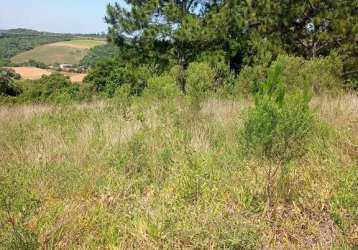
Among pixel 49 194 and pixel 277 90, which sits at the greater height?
pixel 277 90

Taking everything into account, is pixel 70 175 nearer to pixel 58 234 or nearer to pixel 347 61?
pixel 58 234

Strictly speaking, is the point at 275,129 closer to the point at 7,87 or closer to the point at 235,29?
the point at 235,29

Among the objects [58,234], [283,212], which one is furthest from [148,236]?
[283,212]

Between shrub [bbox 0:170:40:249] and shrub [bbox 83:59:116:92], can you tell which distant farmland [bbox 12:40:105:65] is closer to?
shrub [bbox 83:59:116:92]

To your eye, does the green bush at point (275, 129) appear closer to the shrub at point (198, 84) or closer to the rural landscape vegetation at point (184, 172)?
the rural landscape vegetation at point (184, 172)

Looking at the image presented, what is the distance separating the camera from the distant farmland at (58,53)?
7775cm

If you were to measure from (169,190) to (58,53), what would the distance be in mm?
83163

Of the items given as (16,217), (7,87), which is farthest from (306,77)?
(7,87)

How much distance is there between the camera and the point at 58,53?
81.4m

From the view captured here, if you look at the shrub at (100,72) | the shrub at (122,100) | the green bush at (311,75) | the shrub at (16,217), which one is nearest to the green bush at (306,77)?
the green bush at (311,75)

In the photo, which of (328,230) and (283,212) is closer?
(328,230)

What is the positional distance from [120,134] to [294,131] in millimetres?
2187

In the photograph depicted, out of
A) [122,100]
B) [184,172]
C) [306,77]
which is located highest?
[306,77]

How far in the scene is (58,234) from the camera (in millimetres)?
2834
